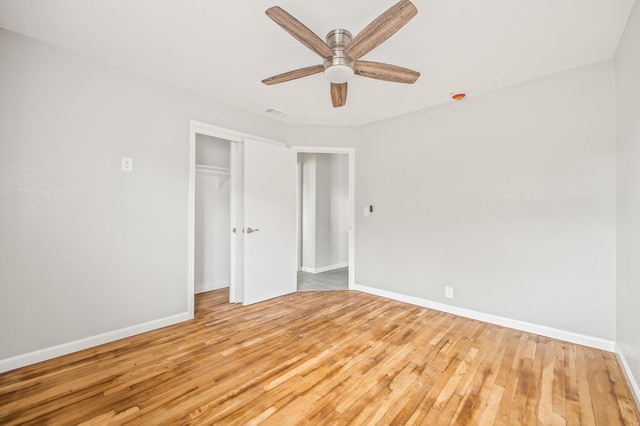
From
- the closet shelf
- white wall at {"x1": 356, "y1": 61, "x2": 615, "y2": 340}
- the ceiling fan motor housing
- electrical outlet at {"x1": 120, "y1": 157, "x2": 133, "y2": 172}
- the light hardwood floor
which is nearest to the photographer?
the light hardwood floor

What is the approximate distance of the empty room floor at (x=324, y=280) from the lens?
4.29 m

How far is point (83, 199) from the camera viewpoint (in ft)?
7.72

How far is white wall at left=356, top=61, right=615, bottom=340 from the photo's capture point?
7.91 feet

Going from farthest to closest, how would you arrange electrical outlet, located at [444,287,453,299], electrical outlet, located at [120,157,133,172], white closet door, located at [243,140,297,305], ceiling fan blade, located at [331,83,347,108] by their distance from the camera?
white closet door, located at [243,140,297,305]
electrical outlet, located at [444,287,453,299]
electrical outlet, located at [120,157,133,172]
ceiling fan blade, located at [331,83,347,108]

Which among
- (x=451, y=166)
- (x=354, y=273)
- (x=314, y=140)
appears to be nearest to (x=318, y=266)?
(x=354, y=273)

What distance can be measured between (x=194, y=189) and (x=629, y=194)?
373 centimetres

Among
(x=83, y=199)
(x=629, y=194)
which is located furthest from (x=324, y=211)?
(x=629, y=194)

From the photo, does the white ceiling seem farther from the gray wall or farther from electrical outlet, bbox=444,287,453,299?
electrical outlet, bbox=444,287,453,299

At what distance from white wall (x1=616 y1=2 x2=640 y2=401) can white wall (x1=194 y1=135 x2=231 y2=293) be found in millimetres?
4080

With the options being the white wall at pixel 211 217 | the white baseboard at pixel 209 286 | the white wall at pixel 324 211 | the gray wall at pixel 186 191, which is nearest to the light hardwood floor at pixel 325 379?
the gray wall at pixel 186 191

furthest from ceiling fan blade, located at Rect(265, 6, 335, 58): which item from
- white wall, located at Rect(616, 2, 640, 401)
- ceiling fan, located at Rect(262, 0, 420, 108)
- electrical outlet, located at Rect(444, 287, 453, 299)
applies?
electrical outlet, located at Rect(444, 287, 453, 299)

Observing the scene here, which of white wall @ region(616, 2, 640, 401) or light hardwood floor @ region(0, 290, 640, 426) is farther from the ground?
white wall @ region(616, 2, 640, 401)

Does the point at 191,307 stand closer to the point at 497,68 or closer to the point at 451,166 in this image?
the point at 451,166

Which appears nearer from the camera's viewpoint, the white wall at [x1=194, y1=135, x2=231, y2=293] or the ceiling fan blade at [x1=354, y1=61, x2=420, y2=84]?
the ceiling fan blade at [x1=354, y1=61, x2=420, y2=84]
